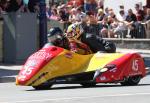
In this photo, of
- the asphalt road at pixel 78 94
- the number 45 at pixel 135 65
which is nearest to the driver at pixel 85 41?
the number 45 at pixel 135 65

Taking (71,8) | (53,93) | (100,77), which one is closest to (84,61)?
(100,77)

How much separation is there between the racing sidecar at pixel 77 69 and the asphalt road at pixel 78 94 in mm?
219

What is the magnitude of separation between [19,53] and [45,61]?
8321mm

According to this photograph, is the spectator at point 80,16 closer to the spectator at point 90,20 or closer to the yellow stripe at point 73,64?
the spectator at point 90,20

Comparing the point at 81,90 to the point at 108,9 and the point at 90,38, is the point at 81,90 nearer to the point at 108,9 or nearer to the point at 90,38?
A: the point at 90,38

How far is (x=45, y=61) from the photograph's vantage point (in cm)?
1638

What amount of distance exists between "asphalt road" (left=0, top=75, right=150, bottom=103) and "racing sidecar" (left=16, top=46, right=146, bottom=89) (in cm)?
22

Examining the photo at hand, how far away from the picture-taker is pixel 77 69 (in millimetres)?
16859

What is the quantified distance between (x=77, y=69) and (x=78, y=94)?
6.55 ft

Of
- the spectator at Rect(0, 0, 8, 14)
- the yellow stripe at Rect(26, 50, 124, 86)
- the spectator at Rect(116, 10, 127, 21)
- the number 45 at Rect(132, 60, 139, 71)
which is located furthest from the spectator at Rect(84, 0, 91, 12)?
the yellow stripe at Rect(26, 50, 124, 86)

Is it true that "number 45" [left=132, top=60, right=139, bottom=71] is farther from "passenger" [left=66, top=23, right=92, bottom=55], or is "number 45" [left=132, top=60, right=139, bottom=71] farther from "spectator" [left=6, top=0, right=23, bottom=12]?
"spectator" [left=6, top=0, right=23, bottom=12]

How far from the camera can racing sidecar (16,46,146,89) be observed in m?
16.3

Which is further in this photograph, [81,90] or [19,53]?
[19,53]

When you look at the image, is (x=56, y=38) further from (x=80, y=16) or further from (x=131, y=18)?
(x=80, y=16)
